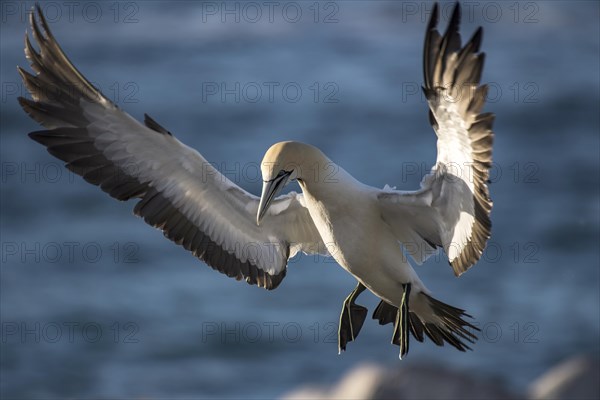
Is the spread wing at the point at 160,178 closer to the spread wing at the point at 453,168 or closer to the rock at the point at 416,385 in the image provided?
the spread wing at the point at 453,168

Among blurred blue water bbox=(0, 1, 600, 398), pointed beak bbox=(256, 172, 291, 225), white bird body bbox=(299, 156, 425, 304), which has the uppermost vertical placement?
pointed beak bbox=(256, 172, 291, 225)

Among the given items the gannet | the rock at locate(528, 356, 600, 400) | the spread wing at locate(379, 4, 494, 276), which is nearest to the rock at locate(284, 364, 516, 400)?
the rock at locate(528, 356, 600, 400)

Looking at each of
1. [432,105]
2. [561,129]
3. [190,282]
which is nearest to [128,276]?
[190,282]

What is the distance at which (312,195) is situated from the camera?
10.0 m

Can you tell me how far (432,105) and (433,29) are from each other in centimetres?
54

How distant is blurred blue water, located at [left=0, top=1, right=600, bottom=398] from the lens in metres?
20.6

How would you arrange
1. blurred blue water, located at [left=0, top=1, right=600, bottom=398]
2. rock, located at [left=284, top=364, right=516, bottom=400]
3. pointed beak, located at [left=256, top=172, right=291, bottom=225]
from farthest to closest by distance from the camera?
blurred blue water, located at [left=0, top=1, right=600, bottom=398] → rock, located at [left=284, top=364, right=516, bottom=400] → pointed beak, located at [left=256, top=172, right=291, bottom=225]

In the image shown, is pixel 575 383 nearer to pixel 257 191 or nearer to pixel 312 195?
pixel 312 195

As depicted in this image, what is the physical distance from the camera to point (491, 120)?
8.91 m

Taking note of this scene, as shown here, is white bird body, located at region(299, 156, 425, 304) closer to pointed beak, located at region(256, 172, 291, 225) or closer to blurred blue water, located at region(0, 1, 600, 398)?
pointed beak, located at region(256, 172, 291, 225)

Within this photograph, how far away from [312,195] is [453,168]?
1.12 m

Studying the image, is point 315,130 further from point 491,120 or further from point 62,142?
point 491,120

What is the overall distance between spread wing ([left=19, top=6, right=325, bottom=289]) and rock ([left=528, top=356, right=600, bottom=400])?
3.06 m

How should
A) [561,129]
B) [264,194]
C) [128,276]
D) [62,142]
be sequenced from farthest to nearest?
[561,129], [128,276], [62,142], [264,194]
